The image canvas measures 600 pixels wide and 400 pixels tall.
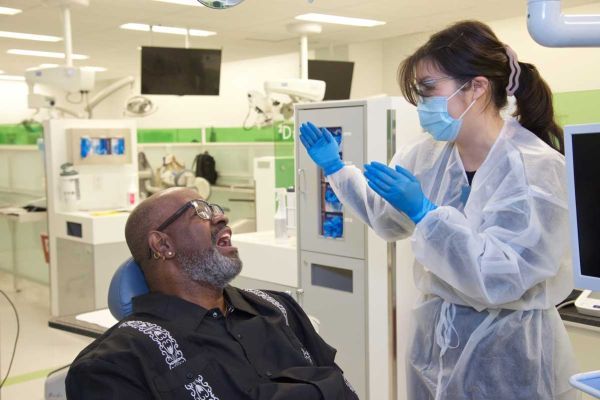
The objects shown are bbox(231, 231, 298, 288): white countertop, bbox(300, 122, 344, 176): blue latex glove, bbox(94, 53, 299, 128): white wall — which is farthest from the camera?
bbox(94, 53, 299, 128): white wall

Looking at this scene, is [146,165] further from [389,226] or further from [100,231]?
[389,226]

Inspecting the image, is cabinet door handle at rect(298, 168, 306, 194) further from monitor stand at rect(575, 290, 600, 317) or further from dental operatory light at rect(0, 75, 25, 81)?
dental operatory light at rect(0, 75, 25, 81)

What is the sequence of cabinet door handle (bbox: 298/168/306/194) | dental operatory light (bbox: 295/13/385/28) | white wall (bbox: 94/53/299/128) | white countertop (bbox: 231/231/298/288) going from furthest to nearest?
1. white wall (bbox: 94/53/299/128)
2. dental operatory light (bbox: 295/13/385/28)
3. white countertop (bbox: 231/231/298/288)
4. cabinet door handle (bbox: 298/168/306/194)

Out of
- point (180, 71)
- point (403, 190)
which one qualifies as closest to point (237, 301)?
point (403, 190)

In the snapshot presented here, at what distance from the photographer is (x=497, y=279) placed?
1494 mm

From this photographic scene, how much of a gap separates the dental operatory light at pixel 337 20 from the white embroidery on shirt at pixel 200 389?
5.10 m

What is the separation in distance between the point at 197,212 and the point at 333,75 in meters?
4.82

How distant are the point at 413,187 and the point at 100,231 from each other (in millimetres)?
3328

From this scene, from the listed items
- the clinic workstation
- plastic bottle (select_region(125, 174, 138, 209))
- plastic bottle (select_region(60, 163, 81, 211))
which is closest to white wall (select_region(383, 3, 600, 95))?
the clinic workstation

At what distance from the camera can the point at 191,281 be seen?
5.41 ft

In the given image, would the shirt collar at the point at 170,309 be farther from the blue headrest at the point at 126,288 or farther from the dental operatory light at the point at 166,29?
the dental operatory light at the point at 166,29

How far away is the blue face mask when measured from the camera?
5.54 feet

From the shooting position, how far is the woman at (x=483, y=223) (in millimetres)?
1507

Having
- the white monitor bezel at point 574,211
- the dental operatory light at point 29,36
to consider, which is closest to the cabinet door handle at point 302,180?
the white monitor bezel at point 574,211
